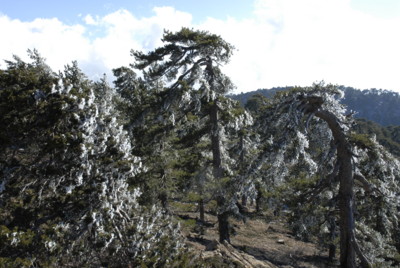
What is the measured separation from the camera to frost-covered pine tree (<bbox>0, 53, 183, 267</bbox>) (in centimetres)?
539

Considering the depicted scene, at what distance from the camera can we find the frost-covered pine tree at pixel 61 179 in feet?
17.7

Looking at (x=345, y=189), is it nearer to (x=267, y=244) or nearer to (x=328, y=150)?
(x=328, y=150)

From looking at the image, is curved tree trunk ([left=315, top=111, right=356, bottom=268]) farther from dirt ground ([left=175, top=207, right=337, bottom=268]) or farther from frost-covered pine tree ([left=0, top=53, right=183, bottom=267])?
dirt ground ([left=175, top=207, right=337, bottom=268])

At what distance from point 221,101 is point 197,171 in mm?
3579

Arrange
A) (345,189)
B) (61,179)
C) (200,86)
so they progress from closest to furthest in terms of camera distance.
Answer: (61,179) → (345,189) → (200,86)

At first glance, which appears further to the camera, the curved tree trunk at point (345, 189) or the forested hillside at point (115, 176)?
the curved tree trunk at point (345, 189)

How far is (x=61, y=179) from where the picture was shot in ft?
19.0

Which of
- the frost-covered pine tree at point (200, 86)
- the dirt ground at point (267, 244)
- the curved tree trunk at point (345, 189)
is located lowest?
the dirt ground at point (267, 244)

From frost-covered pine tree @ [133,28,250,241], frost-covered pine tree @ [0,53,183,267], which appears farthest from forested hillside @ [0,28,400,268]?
frost-covered pine tree @ [133,28,250,241]

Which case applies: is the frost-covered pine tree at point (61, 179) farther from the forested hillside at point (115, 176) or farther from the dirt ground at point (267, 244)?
the dirt ground at point (267, 244)

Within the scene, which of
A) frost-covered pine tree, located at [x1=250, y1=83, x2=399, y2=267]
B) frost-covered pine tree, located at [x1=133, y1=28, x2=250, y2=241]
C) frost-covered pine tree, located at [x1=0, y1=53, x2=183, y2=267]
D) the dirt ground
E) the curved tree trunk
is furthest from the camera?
the dirt ground

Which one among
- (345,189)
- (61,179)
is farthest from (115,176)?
(345,189)

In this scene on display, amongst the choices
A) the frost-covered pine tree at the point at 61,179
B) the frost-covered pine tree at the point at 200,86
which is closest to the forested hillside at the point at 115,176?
the frost-covered pine tree at the point at 61,179

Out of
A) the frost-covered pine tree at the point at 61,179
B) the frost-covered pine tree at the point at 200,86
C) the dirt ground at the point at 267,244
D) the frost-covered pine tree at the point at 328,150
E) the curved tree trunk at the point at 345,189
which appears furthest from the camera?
the dirt ground at the point at 267,244
